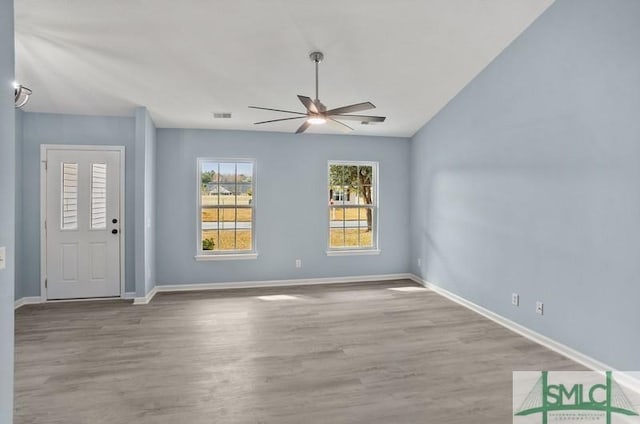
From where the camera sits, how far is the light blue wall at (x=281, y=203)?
5.51 metres

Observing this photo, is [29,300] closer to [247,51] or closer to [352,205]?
[247,51]

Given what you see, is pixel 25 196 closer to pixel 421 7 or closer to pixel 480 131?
pixel 421 7

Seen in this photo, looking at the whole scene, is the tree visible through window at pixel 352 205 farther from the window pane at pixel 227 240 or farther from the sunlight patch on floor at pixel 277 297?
the window pane at pixel 227 240

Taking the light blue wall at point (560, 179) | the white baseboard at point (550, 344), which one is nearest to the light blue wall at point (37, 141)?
the light blue wall at point (560, 179)

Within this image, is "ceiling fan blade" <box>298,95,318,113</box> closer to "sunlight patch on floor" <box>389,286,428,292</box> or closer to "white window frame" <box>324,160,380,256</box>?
"white window frame" <box>324,160,380,256</box>

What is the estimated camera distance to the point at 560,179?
3287mm

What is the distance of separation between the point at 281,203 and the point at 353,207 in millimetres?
1301

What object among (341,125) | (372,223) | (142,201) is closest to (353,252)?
(372,223)

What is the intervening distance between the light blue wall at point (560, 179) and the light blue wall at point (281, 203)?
149 cm

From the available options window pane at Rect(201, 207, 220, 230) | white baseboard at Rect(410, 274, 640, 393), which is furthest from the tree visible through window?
window pane at Rect(201, 207, 220, 230)

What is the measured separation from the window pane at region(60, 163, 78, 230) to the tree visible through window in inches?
150

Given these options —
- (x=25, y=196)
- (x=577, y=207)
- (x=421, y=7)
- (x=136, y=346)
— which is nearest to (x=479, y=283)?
(x=577, y=207)

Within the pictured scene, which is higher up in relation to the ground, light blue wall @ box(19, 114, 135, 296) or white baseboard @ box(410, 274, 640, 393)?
light blue wall @ box(19, 114, 135, 296)

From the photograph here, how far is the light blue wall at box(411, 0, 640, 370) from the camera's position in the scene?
272cm
